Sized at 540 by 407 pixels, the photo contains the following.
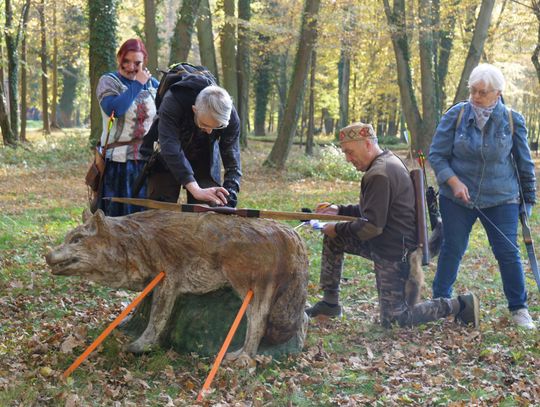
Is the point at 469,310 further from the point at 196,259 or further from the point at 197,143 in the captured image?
the point at 197,143

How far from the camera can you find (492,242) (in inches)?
235

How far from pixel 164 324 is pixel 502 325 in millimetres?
3172

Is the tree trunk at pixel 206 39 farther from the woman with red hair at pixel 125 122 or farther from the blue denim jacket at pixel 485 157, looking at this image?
the blue denim jacket at pixel 485 157

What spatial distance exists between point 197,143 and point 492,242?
9.48 feet

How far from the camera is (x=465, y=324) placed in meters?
5.85

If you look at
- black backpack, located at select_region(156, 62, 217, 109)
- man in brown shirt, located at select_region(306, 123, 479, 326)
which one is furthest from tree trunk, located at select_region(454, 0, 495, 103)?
black backpack, located at select_region(156, 62, 217, 109)

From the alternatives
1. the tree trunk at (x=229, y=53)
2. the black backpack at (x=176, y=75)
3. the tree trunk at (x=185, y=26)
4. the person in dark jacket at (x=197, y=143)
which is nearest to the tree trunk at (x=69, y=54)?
the tree trunk at (x=229, y=53)

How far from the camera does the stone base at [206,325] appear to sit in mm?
4797

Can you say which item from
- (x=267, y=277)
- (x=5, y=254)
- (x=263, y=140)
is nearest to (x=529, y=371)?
(x=267, y=277)

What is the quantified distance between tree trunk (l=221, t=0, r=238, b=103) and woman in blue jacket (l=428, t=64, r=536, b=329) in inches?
606

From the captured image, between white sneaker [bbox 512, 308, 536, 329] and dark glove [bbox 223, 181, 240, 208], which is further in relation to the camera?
white sneaker [bbox 512, 308, 536, 329]

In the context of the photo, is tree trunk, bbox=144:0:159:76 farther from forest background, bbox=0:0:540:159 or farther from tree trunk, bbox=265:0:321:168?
tree trunk, bbox=265:0:321:168

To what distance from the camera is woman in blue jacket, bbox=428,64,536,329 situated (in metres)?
5.80

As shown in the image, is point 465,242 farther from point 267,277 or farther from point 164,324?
point 164,324
